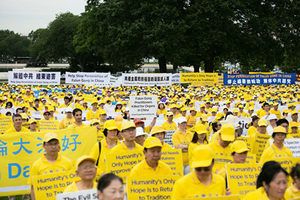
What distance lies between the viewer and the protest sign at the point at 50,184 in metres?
4.86

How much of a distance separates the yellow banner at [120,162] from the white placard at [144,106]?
442 cm

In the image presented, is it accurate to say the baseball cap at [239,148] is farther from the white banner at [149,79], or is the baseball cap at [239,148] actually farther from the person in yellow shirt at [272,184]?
the white banner at [149,79]

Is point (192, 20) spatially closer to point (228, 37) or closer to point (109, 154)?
point (228, 37)

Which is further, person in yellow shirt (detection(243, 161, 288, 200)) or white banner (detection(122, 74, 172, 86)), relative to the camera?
white banner (detection(122, 74, 172, 86))

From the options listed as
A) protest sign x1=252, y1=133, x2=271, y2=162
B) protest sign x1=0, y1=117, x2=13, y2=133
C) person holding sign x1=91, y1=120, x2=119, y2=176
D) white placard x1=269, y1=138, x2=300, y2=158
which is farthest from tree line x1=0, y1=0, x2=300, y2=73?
person holding sign x1=91, y1=120, x2=119, y2=176

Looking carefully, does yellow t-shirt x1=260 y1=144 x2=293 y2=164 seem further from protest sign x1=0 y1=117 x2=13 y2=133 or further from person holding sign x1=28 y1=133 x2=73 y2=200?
protest sign x1=0 y1=117 x2=13 y2=133

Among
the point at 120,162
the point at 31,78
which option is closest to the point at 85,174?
the point at 120,162

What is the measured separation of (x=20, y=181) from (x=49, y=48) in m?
74.0

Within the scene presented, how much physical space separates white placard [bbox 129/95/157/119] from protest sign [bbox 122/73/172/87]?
A: 5194mm

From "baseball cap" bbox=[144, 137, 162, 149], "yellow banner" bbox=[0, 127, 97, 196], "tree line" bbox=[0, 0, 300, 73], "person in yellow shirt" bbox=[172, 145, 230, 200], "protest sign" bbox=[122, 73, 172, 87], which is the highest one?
"tree line" bbox=[0, 0, 300, 73]

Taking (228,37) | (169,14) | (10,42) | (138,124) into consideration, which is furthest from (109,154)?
(10,42)

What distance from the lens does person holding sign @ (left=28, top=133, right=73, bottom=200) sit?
5250 millimetres

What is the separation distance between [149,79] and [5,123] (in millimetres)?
6930

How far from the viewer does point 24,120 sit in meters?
9.51
